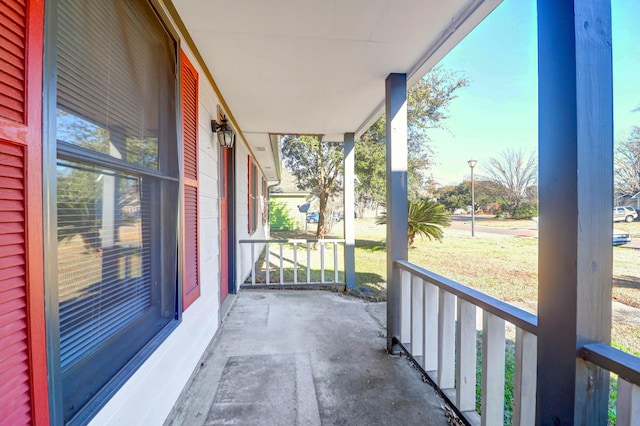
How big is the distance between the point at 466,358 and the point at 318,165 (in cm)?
859

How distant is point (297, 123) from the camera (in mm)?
4031

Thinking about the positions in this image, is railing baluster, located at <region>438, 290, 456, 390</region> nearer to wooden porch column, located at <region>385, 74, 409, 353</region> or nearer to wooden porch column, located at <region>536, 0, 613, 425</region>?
wooden porch column, located at <region>385, 74, 409, 353</region>

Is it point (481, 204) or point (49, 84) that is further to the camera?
point (481, 204)

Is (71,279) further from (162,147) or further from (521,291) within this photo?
(521,291)

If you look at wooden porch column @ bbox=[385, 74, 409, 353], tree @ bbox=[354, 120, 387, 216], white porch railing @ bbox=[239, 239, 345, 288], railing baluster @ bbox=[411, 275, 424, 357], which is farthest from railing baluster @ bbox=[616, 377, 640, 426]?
tree @ bbox=[354, 120, 387, 216]

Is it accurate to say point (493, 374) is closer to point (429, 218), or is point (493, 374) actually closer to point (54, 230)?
point (54, 230)

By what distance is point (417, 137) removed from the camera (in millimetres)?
8836

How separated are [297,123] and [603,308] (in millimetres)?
3705

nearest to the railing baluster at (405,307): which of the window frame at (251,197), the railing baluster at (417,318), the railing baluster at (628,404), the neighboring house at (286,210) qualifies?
the railing baluster at (417,318)

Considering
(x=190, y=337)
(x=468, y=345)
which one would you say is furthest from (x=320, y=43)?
(x=190, y=337)

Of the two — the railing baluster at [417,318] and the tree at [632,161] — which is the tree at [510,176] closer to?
the tree at [632,161]

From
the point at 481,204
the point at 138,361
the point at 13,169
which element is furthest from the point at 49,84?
the point at 481,204

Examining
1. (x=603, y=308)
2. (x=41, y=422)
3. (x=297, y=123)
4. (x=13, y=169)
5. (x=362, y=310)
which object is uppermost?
(x=297, y=123)

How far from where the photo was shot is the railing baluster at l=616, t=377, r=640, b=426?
2.84 ft
